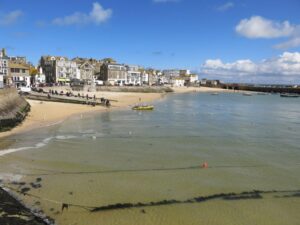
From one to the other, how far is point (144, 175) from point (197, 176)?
7.76 feet

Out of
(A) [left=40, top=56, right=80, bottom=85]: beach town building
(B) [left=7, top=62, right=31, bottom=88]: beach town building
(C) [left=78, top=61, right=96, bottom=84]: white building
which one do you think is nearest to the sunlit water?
(B) [left=7, top=62, right=31, bottom=88]: beach town building

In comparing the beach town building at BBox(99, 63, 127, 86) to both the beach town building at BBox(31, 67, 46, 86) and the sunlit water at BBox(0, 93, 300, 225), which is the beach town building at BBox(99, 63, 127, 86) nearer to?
the beach town building at BBox(31, 67, 46, 86)

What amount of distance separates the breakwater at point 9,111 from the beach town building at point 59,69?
259 ft

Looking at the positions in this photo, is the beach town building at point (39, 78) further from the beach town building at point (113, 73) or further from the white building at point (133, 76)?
the white building at point (133, 76)

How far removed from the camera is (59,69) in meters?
115

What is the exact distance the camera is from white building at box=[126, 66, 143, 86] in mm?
146550

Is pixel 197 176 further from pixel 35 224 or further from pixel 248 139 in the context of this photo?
pixel 248 139

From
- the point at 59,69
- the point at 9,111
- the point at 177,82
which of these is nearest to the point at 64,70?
the point at 59,69

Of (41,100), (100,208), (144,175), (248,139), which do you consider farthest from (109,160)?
(41,100)

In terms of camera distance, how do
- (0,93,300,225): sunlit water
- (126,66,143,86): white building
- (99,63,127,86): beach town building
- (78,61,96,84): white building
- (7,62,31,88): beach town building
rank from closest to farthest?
1. (0,93,300,225): sunlit water
2. (7,62,31,88): beach town building
3. (78,61,96,84): white building
4. (99,63,127,86): beach town building
5. (126,66,143,86): white building

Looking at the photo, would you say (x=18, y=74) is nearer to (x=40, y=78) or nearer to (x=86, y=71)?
(x=40, y=78)

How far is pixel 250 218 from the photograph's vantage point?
11.8 m

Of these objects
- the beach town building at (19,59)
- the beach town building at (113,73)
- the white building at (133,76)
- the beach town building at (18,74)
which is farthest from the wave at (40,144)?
the white building at (133,76)

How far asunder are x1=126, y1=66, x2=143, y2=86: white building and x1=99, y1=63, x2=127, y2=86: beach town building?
4809 millimetres
